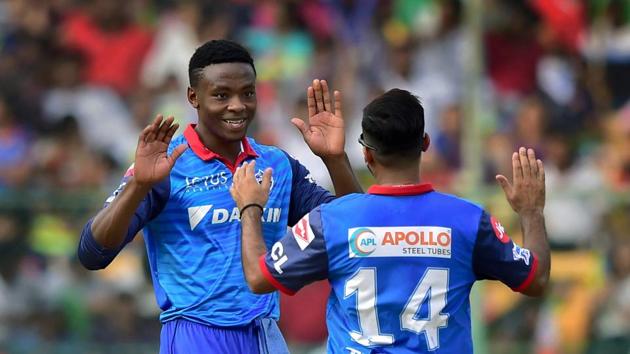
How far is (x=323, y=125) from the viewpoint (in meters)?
5.83

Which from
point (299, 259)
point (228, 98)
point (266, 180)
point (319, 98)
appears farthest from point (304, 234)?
point (319, 98)

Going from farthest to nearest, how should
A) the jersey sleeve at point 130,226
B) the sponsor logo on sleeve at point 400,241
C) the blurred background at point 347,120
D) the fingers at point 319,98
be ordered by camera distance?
the blurred background at point 347,120
the fingers at point 319,98
the jersey sleeve at point 130,226
the sponsor logo on sleeve at point 400,241

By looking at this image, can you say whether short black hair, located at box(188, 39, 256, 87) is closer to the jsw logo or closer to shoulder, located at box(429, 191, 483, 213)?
the jsw logo

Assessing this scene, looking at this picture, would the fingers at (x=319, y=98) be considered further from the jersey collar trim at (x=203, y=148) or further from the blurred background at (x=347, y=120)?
the blurred background at (x=347, y=120)

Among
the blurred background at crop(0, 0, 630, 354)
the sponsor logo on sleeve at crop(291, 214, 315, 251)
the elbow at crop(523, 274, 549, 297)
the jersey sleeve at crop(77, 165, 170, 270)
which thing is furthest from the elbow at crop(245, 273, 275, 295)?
the blurred background at crop(0, 0, 630, 354)

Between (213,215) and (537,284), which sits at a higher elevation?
(213,215)

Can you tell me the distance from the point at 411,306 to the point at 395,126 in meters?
0.71

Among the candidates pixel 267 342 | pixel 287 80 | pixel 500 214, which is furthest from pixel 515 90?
pixel 267 342

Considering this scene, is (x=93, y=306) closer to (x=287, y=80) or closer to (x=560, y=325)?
(x=287, y=80)

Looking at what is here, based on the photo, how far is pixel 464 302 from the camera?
5.05m

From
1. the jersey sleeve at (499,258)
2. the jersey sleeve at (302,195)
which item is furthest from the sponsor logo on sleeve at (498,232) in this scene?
A: the jersey sleeve at (302,195)

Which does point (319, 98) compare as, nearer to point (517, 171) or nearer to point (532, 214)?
point (517, 171)

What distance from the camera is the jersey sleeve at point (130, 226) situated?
5426mm

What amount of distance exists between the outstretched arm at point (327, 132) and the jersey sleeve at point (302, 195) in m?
0.11
